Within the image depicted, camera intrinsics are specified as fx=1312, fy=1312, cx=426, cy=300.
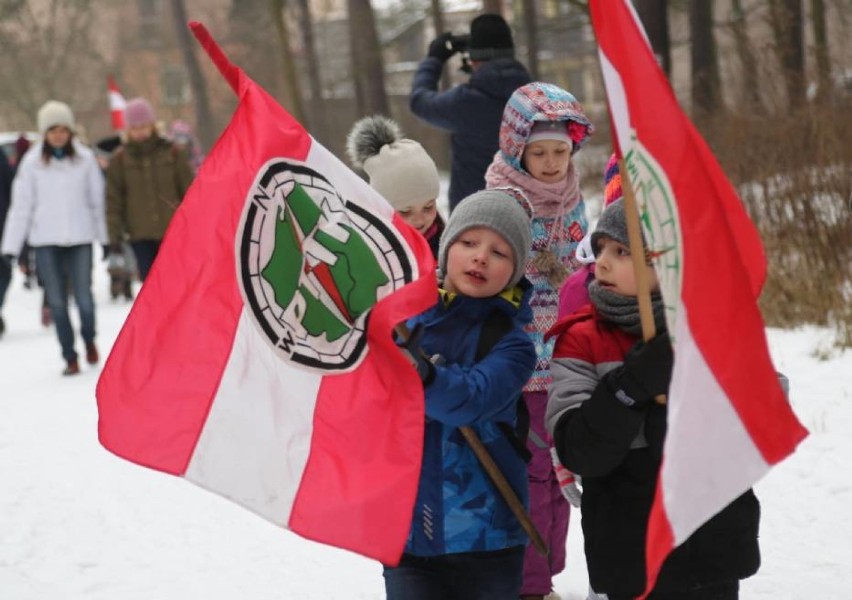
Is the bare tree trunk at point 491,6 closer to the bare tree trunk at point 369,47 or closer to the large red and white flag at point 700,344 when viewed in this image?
the bare tree trunk at point 369,47

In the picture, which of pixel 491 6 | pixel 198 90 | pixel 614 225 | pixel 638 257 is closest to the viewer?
pixel 638 257

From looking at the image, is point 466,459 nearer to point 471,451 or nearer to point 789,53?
point 471,451

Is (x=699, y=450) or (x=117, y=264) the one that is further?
(x=117, y=264)

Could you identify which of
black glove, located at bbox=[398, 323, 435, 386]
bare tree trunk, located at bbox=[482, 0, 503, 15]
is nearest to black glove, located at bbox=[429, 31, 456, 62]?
black glove, located at bbox=[398, 323, 435, 386]

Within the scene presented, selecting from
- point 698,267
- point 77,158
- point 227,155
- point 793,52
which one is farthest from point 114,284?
point 698,267

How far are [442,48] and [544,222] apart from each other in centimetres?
266

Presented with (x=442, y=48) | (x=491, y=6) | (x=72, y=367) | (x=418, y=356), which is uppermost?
(x=491, y=6)

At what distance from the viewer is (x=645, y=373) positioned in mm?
2949

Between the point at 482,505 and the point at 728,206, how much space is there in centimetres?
105

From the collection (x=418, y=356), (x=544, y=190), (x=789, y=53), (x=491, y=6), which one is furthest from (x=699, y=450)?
(x=491, y=6)

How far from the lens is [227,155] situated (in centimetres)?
347

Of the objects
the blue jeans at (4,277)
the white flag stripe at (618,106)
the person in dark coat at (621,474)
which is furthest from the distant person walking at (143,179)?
the white flag stripe at (618,106)

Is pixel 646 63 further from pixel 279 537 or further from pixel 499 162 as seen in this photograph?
pixel 279 537

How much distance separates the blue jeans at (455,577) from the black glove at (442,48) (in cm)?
415
